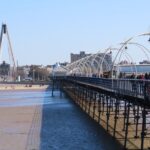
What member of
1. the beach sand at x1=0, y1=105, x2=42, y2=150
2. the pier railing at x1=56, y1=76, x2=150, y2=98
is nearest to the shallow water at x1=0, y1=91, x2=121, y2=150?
the beach sand at x1=0, y1=105, x2=42, y2=150

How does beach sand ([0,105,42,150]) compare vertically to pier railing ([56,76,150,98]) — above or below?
below

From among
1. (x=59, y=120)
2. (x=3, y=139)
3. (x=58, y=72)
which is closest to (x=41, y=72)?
(x=58, y=72)

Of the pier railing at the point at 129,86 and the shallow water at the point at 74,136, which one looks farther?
the shallow water at the point at 74,136

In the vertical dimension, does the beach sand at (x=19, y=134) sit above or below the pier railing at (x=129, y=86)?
below

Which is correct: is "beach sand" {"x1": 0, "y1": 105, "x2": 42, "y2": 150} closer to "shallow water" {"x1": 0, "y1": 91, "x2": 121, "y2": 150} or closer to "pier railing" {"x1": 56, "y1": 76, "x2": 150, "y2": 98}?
"shallow water" {"x1": 0, "y1": 91, "x2": 121, "y2": 150}

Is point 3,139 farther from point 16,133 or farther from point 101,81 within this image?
point 101,81

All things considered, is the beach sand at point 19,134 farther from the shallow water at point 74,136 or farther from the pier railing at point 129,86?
the pier railing at point 129,86

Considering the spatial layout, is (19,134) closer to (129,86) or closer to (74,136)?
(74,136)

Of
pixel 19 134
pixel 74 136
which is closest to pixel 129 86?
pixel 74 136

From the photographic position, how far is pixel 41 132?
101 ft

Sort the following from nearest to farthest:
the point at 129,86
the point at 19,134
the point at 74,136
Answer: the point at 129,86 → the point at 74,136 → the point at 19,134

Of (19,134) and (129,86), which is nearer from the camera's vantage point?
(129,86)

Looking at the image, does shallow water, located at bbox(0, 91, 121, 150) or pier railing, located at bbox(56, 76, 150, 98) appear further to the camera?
shallow water, located at bbox(0, 91, 121, 150)

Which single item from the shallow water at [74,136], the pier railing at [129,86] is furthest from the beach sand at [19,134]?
the pier railing at [129,86]
